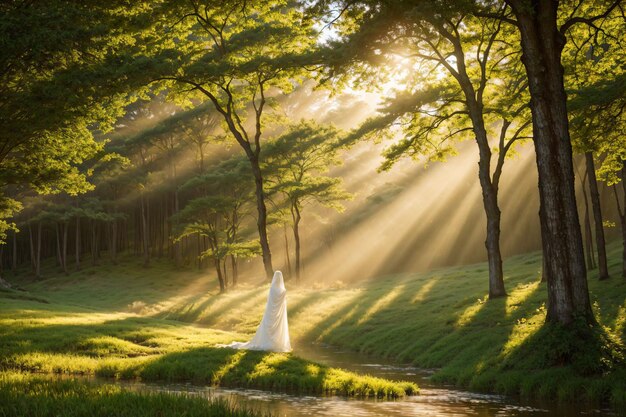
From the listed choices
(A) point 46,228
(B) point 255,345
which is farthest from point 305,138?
(A) point 46,228

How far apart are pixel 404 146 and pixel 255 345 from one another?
37.8 feet

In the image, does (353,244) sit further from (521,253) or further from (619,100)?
(619,100)

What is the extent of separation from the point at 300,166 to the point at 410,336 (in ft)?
97.6

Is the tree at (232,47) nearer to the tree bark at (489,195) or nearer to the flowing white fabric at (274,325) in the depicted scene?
the tree bark at (489,195)

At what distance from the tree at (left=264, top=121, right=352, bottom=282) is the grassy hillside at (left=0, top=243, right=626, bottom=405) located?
10122mm

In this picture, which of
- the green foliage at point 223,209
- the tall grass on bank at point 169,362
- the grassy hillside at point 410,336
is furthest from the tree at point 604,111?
the green foliage at point 223,209

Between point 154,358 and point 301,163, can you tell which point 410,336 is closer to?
point 154,358

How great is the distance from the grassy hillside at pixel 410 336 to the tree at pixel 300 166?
33.2 ft

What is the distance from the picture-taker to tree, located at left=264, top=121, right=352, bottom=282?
48.6 metres

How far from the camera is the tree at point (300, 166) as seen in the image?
159 ft

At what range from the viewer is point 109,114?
23.4 m

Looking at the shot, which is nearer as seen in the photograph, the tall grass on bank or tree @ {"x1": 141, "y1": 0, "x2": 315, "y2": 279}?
the tall grass on bank

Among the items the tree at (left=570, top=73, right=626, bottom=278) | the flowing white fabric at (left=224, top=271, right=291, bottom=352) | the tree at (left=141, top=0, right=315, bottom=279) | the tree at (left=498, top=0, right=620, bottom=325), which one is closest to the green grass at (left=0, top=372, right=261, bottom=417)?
the tree at (left=498, top=0, right=620, bottom=325)

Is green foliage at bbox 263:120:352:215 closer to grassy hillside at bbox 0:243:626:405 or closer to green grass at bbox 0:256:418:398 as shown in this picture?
grassy hillside at bbox 0:243:626:405
